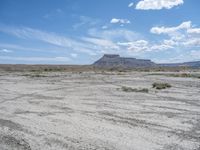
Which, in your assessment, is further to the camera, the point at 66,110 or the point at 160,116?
the point at 66,110

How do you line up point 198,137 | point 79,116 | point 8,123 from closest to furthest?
point 198,137, point 8,123, point 79,116

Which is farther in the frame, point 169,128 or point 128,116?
point 128,116

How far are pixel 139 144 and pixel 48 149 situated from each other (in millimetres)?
2859

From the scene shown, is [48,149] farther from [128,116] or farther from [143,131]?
[128,116]

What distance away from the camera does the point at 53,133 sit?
10336 mm

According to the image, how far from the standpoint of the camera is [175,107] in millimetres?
16781

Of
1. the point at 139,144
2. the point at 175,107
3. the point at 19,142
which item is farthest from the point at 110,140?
the point at 175,107

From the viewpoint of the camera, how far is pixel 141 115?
14109mm

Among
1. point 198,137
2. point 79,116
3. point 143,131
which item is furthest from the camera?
point 79,116

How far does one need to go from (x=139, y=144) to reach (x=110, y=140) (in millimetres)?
992

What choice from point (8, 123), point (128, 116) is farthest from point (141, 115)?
point (8, 123)

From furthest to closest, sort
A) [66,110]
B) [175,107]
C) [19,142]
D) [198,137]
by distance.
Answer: [175,107] → [66,110] → [198,137] → [19,142]

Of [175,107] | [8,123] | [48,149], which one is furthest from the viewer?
[175,107]

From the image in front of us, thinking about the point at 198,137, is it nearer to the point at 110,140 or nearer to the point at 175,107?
the point at 110,140
